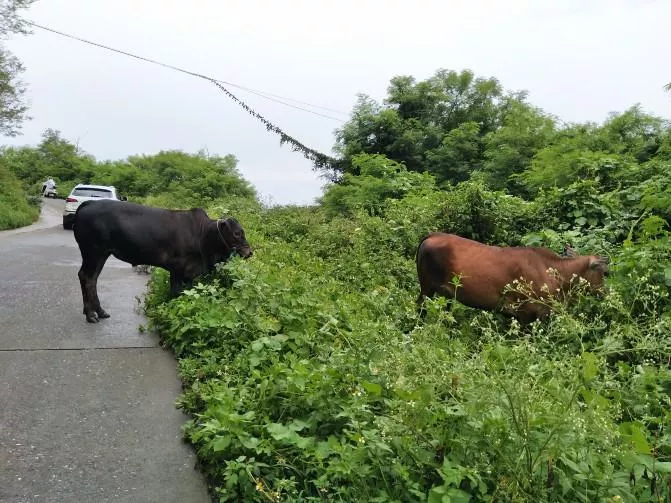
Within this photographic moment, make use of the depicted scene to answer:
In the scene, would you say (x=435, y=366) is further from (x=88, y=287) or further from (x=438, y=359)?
(x=88, y=287)

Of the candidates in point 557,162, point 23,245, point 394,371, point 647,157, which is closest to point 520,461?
point 394,371

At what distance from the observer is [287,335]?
4551 mm

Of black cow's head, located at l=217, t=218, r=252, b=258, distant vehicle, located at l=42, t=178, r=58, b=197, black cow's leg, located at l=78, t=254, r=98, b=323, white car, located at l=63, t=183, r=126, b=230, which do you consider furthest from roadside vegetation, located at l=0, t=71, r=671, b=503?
distant vehicle, located at l=42, t=178, r=58, b=197

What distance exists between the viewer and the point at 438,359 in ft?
10.2

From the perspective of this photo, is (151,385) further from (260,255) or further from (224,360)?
(260,255)

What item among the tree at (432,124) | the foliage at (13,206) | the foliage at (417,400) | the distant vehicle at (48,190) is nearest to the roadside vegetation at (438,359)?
the foliage at (417,400)

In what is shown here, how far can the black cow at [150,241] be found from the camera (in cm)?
631

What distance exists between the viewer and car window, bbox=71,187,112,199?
1792 cm

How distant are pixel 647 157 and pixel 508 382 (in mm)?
10935

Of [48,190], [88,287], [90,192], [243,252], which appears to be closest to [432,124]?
[90,192]

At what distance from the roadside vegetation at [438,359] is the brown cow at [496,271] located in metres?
0.22

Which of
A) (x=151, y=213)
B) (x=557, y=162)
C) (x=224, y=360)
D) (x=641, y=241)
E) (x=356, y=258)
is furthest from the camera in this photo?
(x=557, y=162)

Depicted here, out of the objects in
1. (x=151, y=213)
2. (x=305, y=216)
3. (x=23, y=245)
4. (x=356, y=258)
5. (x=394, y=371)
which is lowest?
(x=23, y=245)

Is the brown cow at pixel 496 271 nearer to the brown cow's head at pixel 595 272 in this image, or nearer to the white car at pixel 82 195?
the brown cow's head at pixel 595 272
